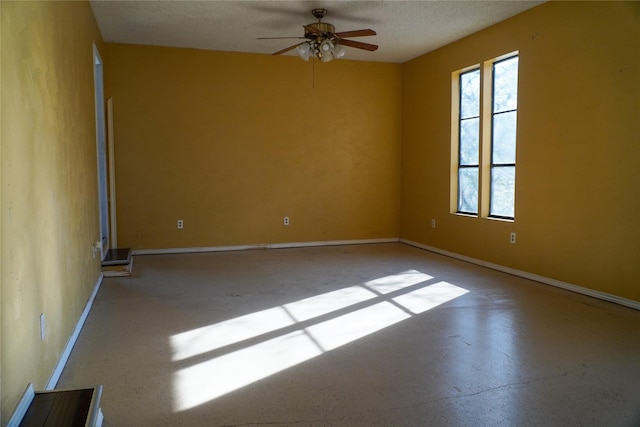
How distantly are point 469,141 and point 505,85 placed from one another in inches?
35.2

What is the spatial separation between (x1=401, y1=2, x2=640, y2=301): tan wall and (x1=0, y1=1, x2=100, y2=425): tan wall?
162 inches

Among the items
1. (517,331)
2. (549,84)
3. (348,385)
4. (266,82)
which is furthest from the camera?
(266,82)

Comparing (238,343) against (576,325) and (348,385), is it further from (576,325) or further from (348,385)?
(576,325)

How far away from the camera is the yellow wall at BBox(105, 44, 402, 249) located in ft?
20.3

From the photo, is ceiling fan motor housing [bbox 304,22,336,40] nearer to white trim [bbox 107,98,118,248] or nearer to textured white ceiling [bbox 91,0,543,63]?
textured white ceiling [bbox 91,0,543,63]

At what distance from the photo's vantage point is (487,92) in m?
5.46

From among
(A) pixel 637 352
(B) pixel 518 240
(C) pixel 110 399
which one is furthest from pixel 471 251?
(C) pixel 110 399

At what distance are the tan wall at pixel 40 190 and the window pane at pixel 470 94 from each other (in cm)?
428

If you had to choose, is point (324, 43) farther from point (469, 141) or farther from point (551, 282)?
point (551, 282)

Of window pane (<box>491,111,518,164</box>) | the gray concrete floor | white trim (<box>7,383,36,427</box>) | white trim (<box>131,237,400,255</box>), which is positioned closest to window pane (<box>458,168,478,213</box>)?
window pane (<box>491,111,518,164</box>)

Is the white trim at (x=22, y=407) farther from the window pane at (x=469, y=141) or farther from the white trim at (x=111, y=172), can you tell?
the window pane at (x=469, y=141)

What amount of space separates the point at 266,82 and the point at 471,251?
353 centimetres

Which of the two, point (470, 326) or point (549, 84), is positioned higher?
point (549, 84)

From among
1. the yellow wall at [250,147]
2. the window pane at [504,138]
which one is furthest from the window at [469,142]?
the yellow wall at [250,147]
